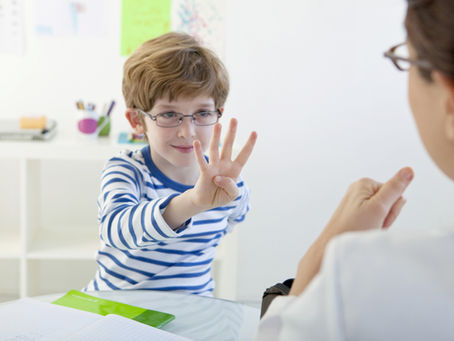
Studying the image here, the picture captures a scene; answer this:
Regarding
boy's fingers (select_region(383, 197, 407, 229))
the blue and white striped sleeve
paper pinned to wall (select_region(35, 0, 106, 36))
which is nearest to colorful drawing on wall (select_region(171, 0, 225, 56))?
paper pinned to wall (select_region(35, 0, 106, 36))

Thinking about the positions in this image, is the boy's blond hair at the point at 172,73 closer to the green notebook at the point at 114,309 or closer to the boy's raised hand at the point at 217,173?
the boy's raised hand at the point at 217,173

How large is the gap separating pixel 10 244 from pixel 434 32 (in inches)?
92.3

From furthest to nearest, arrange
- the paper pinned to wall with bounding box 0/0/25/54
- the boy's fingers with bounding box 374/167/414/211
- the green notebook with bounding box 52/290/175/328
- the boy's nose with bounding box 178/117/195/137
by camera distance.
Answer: the paper pinned to wall with bounding box 0/0/25/54, the boy's nose with bounding box 178/117/195/137, the green notebook with bounding box 52/290/175/328, the boy's fingers with bounding box 374/167/414/211

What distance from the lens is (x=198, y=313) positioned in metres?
1.21

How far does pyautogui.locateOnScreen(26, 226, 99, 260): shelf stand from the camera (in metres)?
2.41

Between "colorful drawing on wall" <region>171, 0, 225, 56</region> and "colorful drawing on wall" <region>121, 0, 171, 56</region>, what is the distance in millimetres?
50

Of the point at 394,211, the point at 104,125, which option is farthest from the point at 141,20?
the point at 394,211

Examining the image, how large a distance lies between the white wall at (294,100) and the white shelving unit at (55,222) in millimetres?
224

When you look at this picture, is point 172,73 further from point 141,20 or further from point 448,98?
point 141,20

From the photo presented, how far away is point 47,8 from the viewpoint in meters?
2.74

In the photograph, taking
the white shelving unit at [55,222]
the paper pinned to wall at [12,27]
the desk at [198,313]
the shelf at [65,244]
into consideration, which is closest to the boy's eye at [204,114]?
the desk at [198,313]

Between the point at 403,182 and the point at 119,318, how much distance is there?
547 mm

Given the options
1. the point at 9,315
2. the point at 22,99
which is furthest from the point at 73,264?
the point at 9,315

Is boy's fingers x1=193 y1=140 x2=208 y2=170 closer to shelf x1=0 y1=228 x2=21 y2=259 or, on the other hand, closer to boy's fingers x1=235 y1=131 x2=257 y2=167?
boy's fingers x1=235 y1=131 x2=257 y2=167
